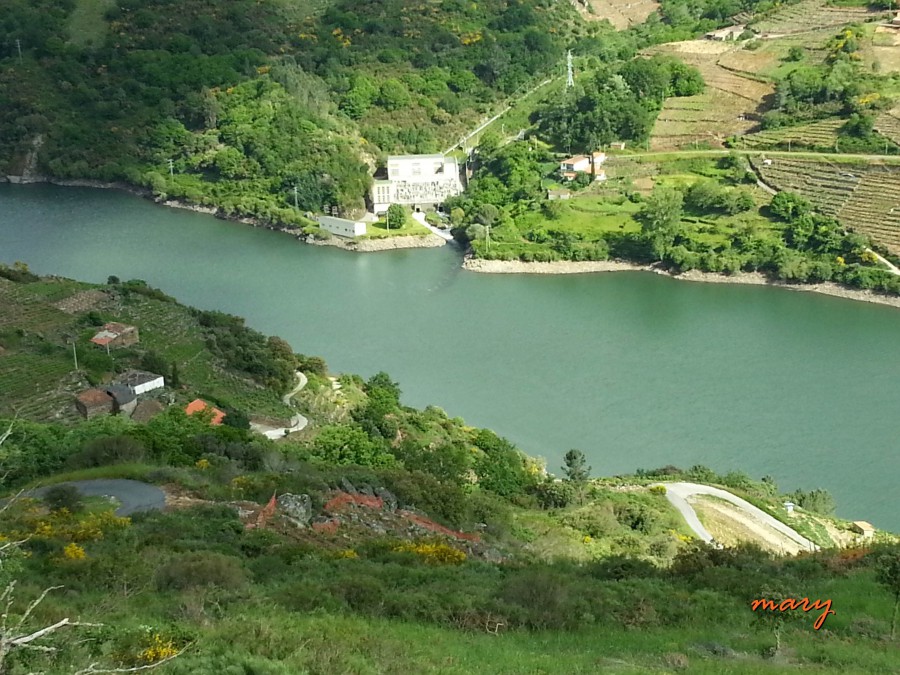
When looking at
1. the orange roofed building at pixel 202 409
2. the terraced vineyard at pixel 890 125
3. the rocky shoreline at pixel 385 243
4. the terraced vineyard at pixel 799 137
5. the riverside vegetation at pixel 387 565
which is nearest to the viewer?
the riverside vegetation at pixel 387 565

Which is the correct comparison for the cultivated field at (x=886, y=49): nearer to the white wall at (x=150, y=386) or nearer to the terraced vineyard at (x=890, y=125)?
the terraced vineyard at (x=890, y=125)

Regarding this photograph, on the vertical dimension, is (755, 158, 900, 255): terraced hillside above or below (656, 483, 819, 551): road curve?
above

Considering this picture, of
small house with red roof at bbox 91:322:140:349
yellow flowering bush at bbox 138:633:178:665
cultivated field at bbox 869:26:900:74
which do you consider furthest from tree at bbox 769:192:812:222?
yellow flowering bush at bbox 138:633:178:665

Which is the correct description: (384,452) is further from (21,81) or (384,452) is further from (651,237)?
(21,81)

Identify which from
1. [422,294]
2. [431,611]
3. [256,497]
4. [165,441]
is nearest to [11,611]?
[431,611]

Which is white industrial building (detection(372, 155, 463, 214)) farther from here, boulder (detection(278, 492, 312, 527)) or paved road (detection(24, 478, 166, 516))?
boulder (detection(278, 492, 312, 527))

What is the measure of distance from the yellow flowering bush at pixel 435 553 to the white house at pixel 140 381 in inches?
307

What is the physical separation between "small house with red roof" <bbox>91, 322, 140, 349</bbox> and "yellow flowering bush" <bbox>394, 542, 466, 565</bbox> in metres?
10.4

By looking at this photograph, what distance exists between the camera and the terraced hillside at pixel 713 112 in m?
32.8

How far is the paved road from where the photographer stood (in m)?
10.0

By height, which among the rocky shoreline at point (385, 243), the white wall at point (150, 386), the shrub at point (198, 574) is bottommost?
the rocky shoreline at point (385, 243)

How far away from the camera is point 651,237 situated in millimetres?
27422

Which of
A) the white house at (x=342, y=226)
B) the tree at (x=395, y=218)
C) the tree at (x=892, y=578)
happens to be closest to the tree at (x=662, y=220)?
the tree at (x=395, y=218)

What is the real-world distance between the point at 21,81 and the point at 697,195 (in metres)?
25.9
